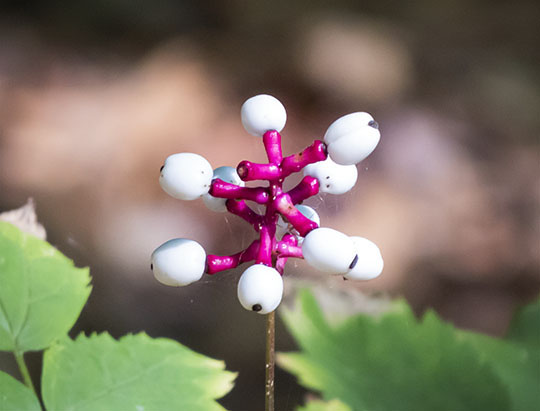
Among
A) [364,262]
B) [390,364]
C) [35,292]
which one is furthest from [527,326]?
[35,292]

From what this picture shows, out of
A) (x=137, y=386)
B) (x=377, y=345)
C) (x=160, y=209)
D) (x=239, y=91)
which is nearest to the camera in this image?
(x=137, y=386)

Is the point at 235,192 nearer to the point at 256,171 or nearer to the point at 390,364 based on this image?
the point at 256,171

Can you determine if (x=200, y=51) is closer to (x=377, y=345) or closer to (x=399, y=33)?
(x=399, y=33)

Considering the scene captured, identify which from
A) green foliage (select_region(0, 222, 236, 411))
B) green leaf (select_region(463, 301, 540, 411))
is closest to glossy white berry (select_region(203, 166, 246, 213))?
green foliage (select_region(0, 222, 236, 411))

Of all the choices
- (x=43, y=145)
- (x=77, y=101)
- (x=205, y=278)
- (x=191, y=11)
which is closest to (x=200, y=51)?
(x=191, y=11)

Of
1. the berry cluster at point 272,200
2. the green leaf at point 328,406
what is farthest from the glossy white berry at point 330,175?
the green leaf at point 328,406

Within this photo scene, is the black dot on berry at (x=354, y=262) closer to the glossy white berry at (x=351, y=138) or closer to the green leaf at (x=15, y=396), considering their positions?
the glossy white berry at (x=351, y=138)
